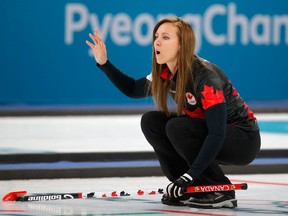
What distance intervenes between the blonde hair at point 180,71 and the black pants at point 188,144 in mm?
89

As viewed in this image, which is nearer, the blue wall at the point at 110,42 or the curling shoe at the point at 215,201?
the curling shoe at the point at 215,201

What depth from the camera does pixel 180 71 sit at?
3.67 m

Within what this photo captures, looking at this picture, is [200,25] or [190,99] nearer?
[190,99]

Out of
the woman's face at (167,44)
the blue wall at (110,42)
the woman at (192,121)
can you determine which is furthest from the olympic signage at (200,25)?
the woman's face at (167,44)

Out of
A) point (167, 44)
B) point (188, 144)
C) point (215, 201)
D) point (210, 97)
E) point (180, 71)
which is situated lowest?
point (215, 201)

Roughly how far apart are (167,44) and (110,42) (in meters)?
6.38

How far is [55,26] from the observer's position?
32.5 ft

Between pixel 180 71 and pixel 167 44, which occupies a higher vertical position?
pixel 167 44

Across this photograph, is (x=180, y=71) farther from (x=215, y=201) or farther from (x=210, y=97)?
(x=215, y=201)

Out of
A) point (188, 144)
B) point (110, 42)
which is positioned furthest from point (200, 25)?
point (188, 144)

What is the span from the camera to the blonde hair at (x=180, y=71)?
3664 mm

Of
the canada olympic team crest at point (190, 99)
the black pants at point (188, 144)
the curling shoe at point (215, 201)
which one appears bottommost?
the curling shoe at point (215, 201)

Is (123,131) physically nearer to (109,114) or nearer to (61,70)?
(109,114)

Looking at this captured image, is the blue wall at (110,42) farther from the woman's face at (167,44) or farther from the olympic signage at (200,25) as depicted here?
the woman's face at (167,44)
